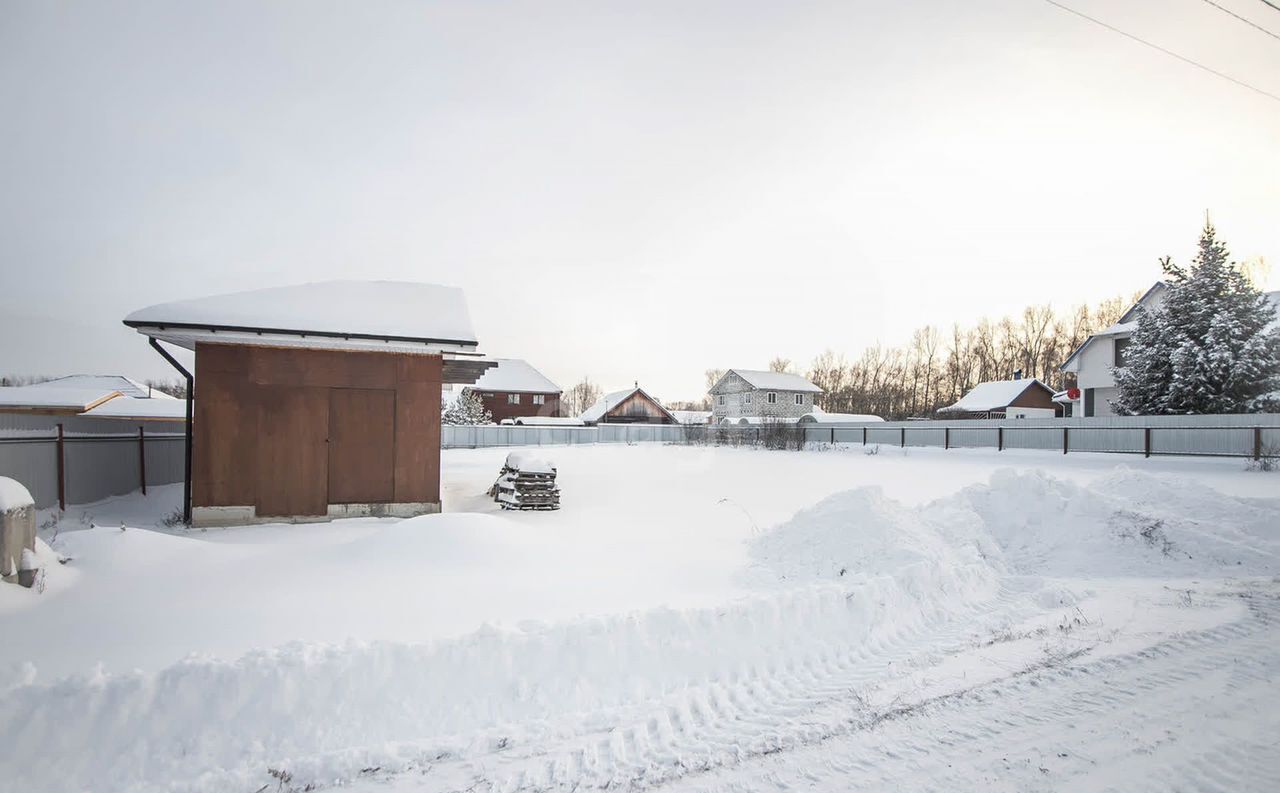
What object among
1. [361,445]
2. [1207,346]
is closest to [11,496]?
[361,445]

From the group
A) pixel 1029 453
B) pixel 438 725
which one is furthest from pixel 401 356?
pixel 1029 453

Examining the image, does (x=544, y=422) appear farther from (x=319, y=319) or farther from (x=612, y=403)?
(x=319, y=319)

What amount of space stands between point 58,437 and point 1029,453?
85.7 feet

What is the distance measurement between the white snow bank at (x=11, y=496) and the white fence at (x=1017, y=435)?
23.8m

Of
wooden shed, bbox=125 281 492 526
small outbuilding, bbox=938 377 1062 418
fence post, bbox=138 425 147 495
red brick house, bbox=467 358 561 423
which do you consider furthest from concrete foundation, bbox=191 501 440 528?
small outbuilding, bbox=938 377 1062 418

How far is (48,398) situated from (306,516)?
638 inches

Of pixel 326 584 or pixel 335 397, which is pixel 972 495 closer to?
pixel 326 584

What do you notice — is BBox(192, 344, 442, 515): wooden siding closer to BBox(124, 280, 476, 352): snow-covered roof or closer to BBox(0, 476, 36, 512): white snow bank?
BBox(124, 280, 476, 352): snow-covered roof

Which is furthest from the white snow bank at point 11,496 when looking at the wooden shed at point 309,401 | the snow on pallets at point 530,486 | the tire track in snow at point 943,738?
the snow on pallets at point 530,486

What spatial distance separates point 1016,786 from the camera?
3182 millimetres

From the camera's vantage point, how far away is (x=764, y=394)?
52.3m

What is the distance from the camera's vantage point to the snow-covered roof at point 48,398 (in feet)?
57.6

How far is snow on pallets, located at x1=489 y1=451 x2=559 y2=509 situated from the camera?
448 inches

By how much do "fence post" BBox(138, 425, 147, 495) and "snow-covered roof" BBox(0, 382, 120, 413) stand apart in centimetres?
758
